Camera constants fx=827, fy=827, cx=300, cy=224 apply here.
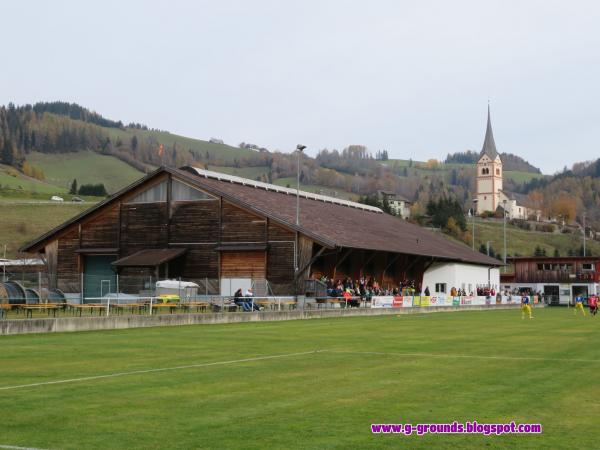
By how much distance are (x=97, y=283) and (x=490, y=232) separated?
141 m

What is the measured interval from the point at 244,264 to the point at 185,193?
6.71 meters

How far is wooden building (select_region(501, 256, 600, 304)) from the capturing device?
93250 mm

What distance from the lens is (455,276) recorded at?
74.4 meters

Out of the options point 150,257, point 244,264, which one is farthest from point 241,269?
point 150,257

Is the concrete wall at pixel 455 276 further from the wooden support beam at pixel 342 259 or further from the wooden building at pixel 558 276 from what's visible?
the wooden support beam at pixel 342 259

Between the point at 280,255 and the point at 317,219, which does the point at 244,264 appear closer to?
the point at 280,255

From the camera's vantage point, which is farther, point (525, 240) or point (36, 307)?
point (525, 240)

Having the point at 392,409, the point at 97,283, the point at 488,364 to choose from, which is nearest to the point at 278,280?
the point at 97,283

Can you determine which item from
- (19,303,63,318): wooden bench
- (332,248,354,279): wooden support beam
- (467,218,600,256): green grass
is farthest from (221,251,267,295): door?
(467,218,600,256): green grass

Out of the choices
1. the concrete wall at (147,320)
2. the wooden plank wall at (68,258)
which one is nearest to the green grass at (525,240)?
the wooden plank wall at (68,258)

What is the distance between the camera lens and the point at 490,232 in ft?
577

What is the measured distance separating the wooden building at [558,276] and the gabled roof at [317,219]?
72.2 ft

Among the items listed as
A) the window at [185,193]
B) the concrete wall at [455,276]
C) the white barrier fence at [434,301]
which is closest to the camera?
the white barrier fence at [434,301]

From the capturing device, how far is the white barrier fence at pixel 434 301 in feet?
168
